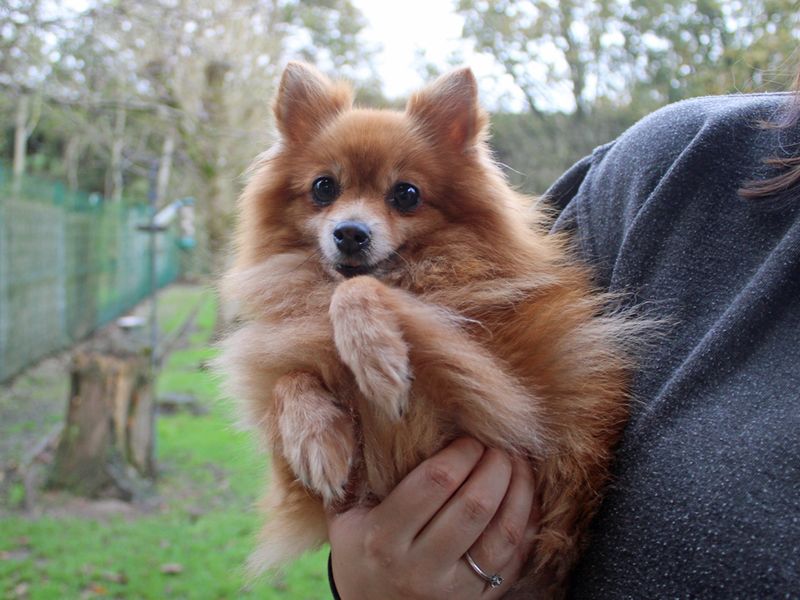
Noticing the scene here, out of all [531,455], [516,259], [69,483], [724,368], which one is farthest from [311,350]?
[69,483]

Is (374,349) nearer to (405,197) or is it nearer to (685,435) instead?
(685,435)

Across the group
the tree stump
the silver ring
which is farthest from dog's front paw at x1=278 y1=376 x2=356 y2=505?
the tree stump

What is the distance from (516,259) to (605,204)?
260 millimetres

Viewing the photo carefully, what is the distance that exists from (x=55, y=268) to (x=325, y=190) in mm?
8876

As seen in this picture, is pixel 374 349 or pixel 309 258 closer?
pixel 374 349

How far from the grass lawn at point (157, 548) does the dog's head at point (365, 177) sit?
1778 mm

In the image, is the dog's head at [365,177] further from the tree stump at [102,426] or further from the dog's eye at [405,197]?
the tree stump at [102,426]

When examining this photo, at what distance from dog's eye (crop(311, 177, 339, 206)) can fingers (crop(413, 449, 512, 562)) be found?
939mm

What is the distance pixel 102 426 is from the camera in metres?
5.57

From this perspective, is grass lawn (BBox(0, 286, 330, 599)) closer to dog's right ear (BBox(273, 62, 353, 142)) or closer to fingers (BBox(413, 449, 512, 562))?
dog's right ear (BBox(273, 62, 353, 142))

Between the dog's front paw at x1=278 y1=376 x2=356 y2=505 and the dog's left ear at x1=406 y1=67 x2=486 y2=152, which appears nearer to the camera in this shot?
the dog's front paw at x1=278 y1=376 x2=356 y2=505


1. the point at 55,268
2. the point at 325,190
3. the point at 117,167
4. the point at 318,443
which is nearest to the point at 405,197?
the point at 325,190

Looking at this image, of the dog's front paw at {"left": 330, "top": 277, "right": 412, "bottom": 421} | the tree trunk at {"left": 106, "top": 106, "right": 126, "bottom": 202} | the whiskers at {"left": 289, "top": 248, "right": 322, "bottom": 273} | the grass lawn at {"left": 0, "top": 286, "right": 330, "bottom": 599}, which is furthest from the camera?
the tree trunk at {"left": 106, "top": 106, "right": 126, "bottom": 202}

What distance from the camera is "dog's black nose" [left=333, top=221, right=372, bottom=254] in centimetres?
173
